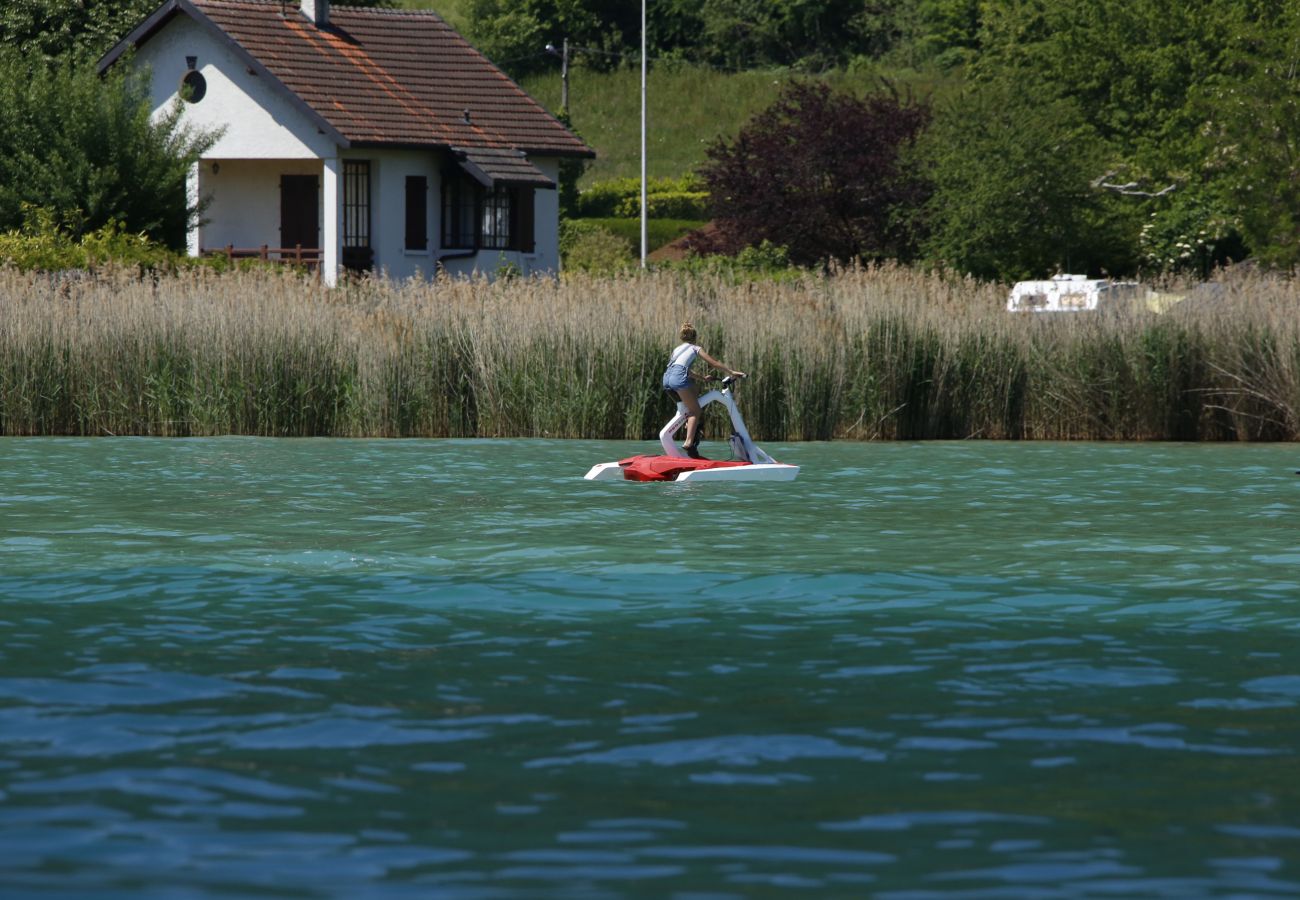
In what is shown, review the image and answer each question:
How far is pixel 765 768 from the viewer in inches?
246

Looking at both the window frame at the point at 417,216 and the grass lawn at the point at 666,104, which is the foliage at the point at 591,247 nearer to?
the window frame at the point at 417,216

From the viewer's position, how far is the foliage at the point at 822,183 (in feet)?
133

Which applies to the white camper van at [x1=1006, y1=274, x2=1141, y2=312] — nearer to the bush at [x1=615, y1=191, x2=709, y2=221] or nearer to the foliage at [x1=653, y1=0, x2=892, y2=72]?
the bush at [x1=615, y1=191, x2=709, y2=221]

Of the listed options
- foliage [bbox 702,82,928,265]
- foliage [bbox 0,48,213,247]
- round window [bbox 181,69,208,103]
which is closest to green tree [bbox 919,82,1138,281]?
foliage [bbox 702,82,928,265]

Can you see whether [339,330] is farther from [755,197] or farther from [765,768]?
[755,197]

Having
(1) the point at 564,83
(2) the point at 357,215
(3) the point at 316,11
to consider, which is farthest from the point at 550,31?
Answer: (2) the point at 357,215

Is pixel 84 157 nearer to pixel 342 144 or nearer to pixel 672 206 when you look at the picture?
pixel 342 144

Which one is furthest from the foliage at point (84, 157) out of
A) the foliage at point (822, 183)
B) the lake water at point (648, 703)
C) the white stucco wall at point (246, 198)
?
the lake water at point (648, 703)

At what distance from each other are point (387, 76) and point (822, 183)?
1021 centimetres

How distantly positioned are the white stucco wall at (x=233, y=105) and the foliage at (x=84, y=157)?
15.4 ft

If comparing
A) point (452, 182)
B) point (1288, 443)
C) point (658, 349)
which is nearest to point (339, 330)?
point (658, 349)

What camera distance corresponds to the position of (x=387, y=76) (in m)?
44.8

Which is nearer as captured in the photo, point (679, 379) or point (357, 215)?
point (679, 379)

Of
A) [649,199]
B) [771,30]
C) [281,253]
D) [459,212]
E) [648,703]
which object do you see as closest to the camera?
[648,703]
